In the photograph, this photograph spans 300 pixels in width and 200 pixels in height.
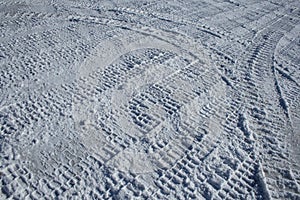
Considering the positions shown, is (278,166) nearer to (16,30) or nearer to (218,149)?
(218,149)

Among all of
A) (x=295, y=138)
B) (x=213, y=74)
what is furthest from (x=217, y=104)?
(x=295, y=138)

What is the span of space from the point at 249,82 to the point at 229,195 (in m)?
1.61

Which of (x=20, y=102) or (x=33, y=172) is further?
(x=20, y=102)

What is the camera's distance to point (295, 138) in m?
2.78

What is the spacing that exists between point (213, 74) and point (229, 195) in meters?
1.66

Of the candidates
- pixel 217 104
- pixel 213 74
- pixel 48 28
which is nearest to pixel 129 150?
pixel 217 104

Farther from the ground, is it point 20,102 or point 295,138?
point 295,138

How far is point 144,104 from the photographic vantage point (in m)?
3.05

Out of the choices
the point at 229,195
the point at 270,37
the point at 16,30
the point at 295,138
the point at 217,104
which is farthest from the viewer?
the point at 270,37

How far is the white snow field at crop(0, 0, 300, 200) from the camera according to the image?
234 cm

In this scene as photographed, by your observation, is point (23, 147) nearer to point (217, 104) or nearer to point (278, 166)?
point (217, 104)

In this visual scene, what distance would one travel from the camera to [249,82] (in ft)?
11.3

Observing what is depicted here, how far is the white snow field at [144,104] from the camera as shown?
234 centimetres

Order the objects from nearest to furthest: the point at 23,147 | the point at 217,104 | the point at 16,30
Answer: the point at 23,147 → the point at 217,104 → the point at 16,30
